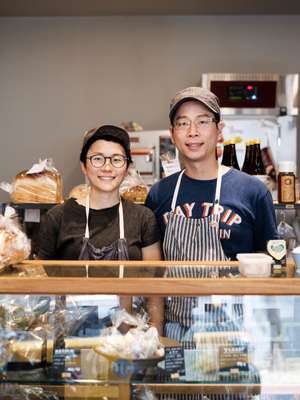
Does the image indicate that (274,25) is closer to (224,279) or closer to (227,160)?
(227,160)

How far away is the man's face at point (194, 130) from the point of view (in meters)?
2.02

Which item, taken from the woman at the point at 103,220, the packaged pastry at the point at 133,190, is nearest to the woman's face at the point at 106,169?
the woman at the point at 103,220

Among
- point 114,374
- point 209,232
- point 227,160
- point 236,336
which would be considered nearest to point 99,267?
point 114,374

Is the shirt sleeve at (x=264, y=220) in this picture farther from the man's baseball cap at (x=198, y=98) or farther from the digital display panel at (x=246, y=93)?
the digital display panel at (x=246, y=93)

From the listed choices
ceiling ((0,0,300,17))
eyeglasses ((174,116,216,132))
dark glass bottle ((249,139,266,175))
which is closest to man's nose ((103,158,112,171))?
eyeglasses ((174,116,216,132))

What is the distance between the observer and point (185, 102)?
2035 mm

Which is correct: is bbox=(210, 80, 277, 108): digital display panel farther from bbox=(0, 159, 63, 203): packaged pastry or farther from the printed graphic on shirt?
the printed graphic on shirt

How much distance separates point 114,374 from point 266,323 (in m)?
0.44

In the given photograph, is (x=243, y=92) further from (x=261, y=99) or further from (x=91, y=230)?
(x=91, y=230)

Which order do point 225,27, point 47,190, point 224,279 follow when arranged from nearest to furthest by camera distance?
point 224,279 < point 47,190 < point 225,27

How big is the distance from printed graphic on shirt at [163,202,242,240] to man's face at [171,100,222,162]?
17 cm

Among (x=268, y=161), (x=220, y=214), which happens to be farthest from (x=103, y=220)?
(x=268, y=161)

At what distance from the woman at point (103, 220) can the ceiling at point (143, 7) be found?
2917mm

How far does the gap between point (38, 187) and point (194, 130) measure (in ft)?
5.22
